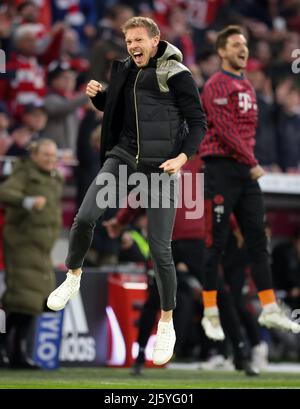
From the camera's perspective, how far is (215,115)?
9383 millimetres

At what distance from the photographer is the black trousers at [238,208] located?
9.30 m

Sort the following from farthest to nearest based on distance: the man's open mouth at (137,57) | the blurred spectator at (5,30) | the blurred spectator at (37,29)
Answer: the blurred spectator at (37,29), the blurred spectator at (5,30), the man's open mouth at (137,57)

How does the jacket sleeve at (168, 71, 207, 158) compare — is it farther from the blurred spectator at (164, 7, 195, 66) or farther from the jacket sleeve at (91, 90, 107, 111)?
the blurred spectator at (164, 7, 195, 66)

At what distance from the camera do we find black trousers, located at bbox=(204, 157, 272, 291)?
9305mm

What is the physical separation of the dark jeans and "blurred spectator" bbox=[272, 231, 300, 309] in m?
7.06

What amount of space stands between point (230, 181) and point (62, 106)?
15.6ft

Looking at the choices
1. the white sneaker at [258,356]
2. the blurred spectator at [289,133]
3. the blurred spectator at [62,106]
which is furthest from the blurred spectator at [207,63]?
the white sneaker at [258,356]

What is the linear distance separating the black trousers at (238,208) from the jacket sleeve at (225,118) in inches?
4.5

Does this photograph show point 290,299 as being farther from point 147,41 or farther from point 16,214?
point 147,41

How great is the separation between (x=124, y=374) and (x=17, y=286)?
5.01ft

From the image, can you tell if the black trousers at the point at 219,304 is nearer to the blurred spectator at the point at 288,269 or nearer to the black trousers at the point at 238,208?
the black trousers at the point at 238,208

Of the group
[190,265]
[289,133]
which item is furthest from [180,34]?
[190,265]

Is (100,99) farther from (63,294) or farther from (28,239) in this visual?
(28,239)

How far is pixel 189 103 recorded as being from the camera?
781 cm
